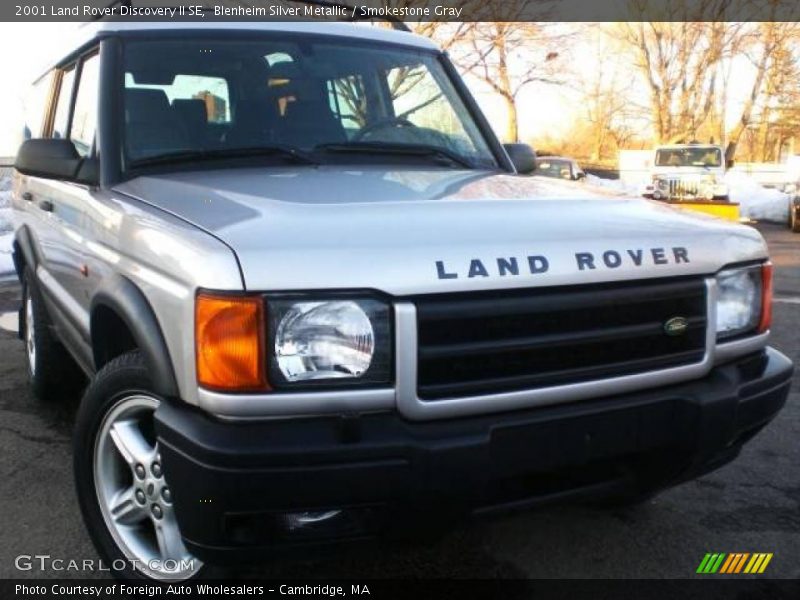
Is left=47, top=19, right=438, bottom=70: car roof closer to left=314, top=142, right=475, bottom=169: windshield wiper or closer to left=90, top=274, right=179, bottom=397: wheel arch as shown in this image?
left=314, top=142, right=475, bottom=169: windshield wiper

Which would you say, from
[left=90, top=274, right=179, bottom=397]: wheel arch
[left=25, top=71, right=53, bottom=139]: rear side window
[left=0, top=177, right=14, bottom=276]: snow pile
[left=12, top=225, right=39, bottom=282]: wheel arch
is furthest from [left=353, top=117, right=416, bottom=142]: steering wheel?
[left=0, top=177, right=14, bottom=276]: snow pile

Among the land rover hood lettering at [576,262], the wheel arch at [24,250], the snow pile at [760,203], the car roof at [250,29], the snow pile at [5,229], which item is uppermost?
the car roof at [250,29]

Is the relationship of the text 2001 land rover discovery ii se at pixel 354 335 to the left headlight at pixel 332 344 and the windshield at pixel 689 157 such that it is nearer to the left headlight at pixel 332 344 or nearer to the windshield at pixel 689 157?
the left headlight at pixel 332 344

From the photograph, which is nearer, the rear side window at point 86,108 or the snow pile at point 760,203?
the rear side window at point 86,108

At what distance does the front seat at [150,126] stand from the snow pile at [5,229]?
7.86 m

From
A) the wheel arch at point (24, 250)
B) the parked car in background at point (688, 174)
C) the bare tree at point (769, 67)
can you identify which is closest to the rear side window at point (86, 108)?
the wheel arch at point (24, 250)

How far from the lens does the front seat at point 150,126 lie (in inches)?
120

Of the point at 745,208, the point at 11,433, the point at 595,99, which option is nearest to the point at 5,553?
the point at 11,433

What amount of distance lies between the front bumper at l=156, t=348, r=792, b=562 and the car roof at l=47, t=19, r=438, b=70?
189 cm

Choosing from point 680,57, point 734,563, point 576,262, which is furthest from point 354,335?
point 680,57

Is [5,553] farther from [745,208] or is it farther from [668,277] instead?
[745,208]

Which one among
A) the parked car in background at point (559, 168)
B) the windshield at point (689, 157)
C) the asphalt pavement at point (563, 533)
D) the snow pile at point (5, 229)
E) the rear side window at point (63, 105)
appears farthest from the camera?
the parked car in background at point (559, 168)

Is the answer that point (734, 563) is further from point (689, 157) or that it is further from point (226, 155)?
point (689, 157)

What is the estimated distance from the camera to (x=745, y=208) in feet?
78.3
